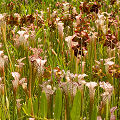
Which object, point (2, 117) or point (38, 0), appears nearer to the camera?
point (2, 117)

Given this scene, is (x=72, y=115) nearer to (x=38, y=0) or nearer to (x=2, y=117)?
(x=2, y=117)

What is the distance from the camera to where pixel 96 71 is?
1134 millimetres

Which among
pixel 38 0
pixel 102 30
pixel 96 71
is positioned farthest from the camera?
pixel 38 0

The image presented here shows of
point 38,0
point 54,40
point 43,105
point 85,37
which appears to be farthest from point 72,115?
point 38,0

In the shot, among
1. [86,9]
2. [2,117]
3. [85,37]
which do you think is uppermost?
[86,9]

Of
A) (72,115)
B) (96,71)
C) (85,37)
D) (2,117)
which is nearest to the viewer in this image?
(72,115)

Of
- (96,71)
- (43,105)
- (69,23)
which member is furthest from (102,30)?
(43,105)

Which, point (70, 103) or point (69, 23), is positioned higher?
point (69, 23)

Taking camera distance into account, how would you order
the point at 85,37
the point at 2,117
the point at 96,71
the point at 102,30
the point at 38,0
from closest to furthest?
the point at 2,117
the point at 85,37
the point at 96,71
the point at 102,30
the point at 38,0

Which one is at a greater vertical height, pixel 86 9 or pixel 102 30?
pixel 86 9

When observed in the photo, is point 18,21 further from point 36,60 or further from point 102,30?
point 36,60

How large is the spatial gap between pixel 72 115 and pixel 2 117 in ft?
0.84

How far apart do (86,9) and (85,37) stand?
0.90 meters

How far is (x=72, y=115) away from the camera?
2.34 ft
